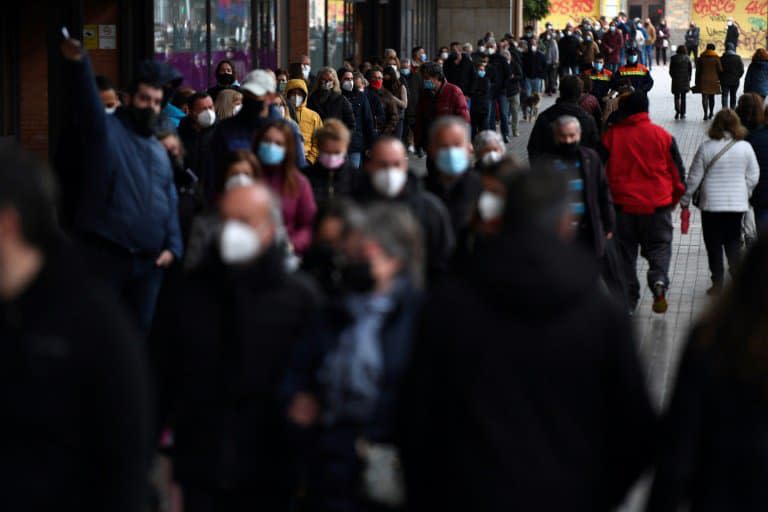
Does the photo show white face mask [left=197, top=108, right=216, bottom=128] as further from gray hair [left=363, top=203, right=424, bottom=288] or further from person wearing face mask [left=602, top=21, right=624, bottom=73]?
person wearing face mask [left=602, top=21, right=624, bottom=73]

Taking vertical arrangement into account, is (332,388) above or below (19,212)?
below

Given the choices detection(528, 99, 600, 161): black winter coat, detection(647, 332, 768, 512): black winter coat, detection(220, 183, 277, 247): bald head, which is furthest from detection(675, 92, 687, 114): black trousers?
detection(647, 332, 768, 512): black winter coat

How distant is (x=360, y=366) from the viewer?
4.58 metres

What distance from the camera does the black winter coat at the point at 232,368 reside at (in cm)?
476

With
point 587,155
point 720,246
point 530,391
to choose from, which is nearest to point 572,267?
point 530,391

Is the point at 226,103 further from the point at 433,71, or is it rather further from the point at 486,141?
the point at 433,71

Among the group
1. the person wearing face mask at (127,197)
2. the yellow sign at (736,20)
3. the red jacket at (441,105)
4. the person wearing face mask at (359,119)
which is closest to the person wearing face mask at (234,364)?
the person wearing face mask at (127,197)

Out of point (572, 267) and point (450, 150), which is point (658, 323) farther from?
point (572, 267)

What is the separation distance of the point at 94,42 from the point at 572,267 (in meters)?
13.0

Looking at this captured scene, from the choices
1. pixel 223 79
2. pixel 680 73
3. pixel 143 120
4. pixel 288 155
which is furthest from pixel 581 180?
pixel 680 73

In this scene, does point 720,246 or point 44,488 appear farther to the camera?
point 720,246

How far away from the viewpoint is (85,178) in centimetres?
788

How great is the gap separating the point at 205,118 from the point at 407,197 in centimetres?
505

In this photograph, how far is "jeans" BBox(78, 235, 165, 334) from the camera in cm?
786
